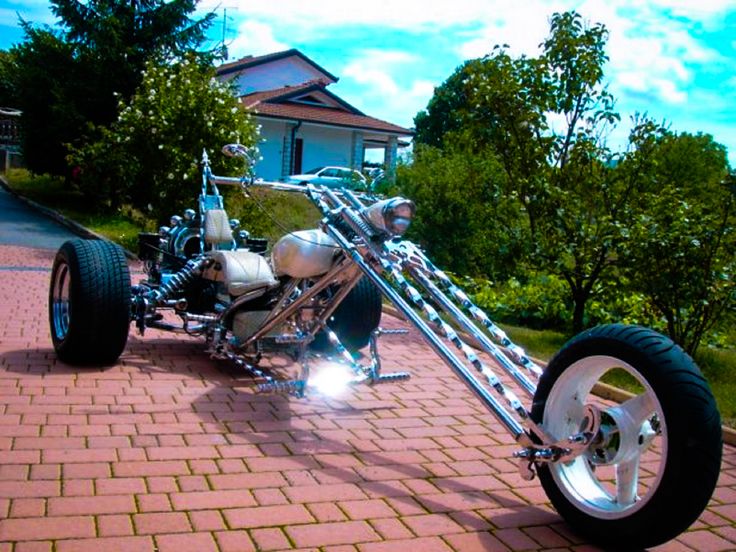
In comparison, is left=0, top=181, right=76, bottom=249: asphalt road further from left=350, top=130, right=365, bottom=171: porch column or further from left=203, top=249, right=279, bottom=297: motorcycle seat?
left=350, top=130, right=365, bottom=171: porch column

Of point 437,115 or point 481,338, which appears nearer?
point 481,338

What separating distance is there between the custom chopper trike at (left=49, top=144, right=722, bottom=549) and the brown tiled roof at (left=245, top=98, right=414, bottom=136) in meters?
28.6

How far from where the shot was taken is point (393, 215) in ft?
14.5

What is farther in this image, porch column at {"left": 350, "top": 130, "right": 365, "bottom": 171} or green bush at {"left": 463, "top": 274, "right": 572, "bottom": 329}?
porch column at {"left": 350, "top": 130, "right": 365, "bottom": 171}

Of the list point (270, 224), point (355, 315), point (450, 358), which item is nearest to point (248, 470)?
point (450, 358)

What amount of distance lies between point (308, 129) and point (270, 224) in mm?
26532

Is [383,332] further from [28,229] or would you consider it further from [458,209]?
[28,229]

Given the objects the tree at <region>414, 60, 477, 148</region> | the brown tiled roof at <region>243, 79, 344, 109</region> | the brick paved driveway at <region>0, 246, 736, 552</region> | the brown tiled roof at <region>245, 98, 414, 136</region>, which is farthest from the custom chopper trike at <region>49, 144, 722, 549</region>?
the tree at <region>414, 60, 477, 148</region>

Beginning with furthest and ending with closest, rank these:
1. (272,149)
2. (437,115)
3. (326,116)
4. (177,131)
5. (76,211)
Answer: (437,115)
(326,116)
(272,149)
(76,211)
(177,131)

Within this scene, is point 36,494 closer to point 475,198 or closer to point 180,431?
point 180,431

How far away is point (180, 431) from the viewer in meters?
4.47

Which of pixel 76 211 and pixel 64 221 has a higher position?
pixel 76 211

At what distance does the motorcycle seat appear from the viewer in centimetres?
579

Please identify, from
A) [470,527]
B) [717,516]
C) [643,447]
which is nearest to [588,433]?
[643,447]
